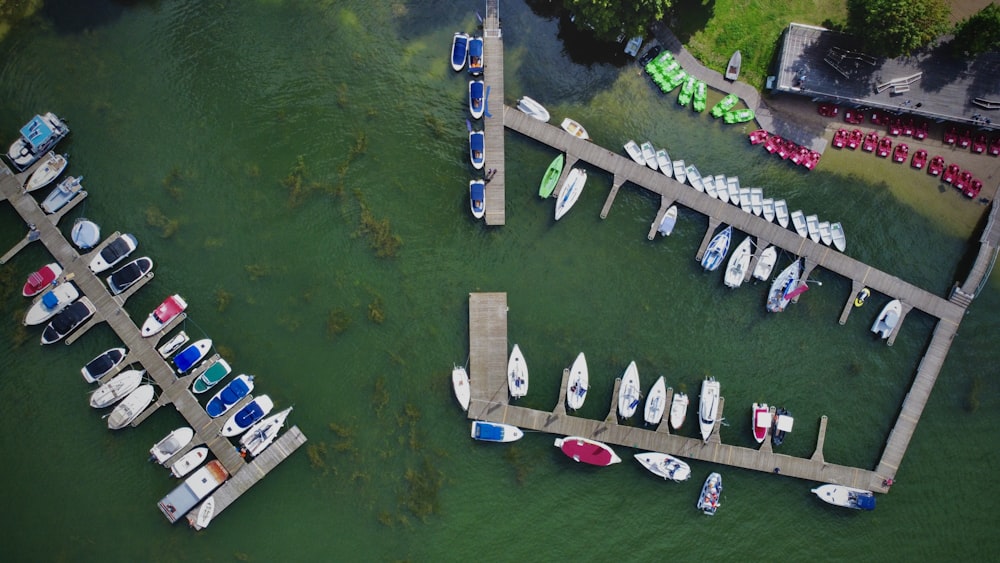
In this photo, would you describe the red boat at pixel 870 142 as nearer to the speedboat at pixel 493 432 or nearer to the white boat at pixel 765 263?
the white boat at pixel 765 263

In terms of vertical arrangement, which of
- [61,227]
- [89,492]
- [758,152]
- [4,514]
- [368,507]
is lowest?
[4,514]

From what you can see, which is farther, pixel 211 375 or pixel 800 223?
pixel 800 223

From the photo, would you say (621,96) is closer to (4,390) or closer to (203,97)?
(203,97)

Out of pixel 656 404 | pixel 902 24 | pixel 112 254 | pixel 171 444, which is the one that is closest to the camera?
pixel 902 24

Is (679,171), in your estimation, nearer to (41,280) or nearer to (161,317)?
(161,317)

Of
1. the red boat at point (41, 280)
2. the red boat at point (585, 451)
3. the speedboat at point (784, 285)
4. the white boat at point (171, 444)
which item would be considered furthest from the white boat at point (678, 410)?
the red boat at point (41, 280)

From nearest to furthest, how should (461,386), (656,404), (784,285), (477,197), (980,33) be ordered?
(980,33) < (461,386) < (477,197) < (656,404) < (784,285)

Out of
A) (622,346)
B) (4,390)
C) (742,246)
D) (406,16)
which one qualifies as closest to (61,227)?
(4,390)

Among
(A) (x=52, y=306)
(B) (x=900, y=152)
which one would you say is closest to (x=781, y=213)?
(B) (x=900, y=152)
